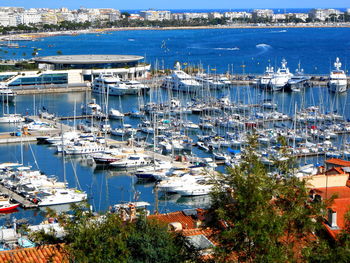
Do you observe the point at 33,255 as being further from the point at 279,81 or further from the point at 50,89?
the point at 279,81

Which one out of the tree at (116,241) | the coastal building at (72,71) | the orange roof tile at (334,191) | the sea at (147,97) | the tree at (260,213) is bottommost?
the sea at (147,97)

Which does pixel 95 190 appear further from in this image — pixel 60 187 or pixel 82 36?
pixel 82 36

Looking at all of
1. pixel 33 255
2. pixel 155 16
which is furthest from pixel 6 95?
pixel 155 16

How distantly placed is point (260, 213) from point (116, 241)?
4.39ft

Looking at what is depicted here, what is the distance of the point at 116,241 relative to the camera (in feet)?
20.5

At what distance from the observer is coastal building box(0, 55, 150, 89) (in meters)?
38.1

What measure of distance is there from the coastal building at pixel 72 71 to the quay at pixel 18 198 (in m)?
20.7

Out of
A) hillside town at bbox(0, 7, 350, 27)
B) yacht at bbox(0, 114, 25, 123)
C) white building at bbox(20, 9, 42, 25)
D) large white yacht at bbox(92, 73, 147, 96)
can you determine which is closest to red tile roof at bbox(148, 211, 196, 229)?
yacht at bbox(0, 114, 25, 123)

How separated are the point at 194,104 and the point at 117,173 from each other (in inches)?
462

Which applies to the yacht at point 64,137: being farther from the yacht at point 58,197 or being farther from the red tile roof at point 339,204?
the red tile roof at point 339,204

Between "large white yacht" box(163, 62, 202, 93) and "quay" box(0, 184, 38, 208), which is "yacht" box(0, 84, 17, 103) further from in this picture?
"quay" box(0, 184, 38, 208)

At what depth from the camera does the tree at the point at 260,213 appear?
5.70 meters

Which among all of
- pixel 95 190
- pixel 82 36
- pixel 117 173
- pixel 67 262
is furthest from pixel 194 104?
pixel 82 36

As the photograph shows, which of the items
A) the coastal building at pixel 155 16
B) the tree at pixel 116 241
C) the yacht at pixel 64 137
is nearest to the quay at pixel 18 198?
the yacht at pixel 64 137
